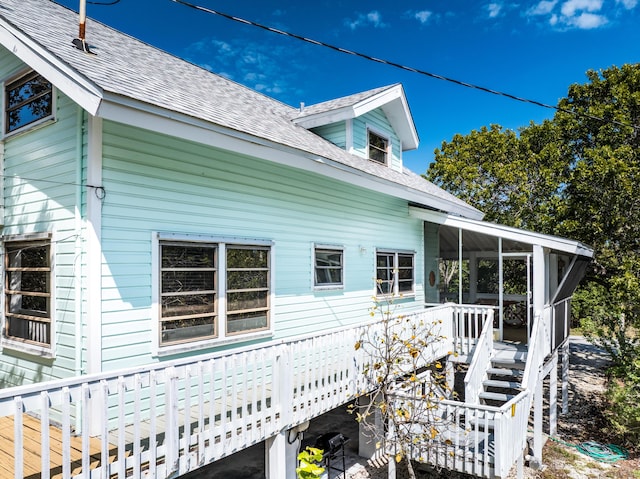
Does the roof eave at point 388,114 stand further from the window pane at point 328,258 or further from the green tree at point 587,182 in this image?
the green tree at point 587,182

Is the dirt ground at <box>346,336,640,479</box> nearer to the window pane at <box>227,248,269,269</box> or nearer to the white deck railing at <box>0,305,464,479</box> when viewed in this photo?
the white deck railing at <box>0,305,464,479</box>

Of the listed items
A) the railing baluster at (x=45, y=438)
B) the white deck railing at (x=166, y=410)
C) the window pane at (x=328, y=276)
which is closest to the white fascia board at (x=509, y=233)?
the window pane at (x=328, y=276)

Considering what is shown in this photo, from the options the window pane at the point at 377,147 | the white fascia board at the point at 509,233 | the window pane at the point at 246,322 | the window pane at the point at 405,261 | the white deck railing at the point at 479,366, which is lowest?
the white deck railing at the point at 479,366

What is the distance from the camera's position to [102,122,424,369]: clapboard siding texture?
5.18 m

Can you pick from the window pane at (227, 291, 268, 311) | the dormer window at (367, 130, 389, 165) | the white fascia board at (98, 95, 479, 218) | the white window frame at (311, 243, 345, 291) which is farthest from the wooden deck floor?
the dormer window at (367, 130, 389, 165)

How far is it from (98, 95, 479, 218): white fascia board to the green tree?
26.4 feet

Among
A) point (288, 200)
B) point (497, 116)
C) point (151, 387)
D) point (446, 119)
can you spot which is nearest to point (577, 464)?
point (288, 200)

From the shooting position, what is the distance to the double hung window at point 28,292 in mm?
5543

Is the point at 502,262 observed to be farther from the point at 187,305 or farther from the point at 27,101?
the point at 27,101

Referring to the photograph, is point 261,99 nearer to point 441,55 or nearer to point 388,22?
point 388,22

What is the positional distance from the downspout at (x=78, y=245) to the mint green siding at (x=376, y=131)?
23.2 feet

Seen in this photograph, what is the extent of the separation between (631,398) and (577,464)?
209 centimetres

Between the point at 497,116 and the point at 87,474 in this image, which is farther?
the point at 497,116

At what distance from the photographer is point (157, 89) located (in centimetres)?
576
